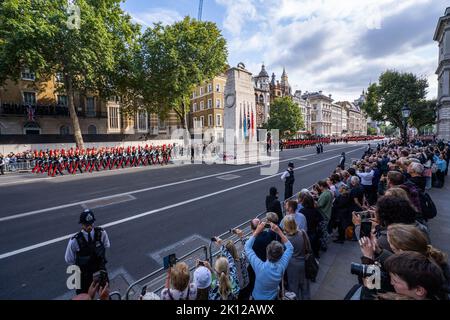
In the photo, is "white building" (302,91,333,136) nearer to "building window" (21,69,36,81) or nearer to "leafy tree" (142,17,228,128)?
"leafy tree" (142,17,228,128)

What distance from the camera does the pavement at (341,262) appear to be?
142 inches

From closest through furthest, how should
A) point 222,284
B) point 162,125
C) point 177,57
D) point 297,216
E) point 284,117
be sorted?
point 222,284 < point 297,216 < point 177,57 < point 162,125 < point 284,117

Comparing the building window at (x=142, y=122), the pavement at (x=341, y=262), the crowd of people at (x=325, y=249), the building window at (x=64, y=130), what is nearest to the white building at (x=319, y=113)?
the building window at (x=142, y=122)

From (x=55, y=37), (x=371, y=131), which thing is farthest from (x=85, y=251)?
(x=371, y=131)

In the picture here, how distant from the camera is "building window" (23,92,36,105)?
1079 inches

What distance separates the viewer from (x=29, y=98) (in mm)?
27797

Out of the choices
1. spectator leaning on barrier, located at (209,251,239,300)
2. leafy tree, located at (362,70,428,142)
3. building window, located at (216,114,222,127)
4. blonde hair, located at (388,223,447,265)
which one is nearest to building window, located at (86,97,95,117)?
building window, located at (216,114,222,127)

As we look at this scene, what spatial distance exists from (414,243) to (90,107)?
38.6 m

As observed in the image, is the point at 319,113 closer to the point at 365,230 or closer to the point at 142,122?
the point at 142,122

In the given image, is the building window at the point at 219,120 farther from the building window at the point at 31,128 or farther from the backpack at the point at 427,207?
the backpack at the point at 427,207

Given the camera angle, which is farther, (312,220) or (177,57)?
(177,57)
